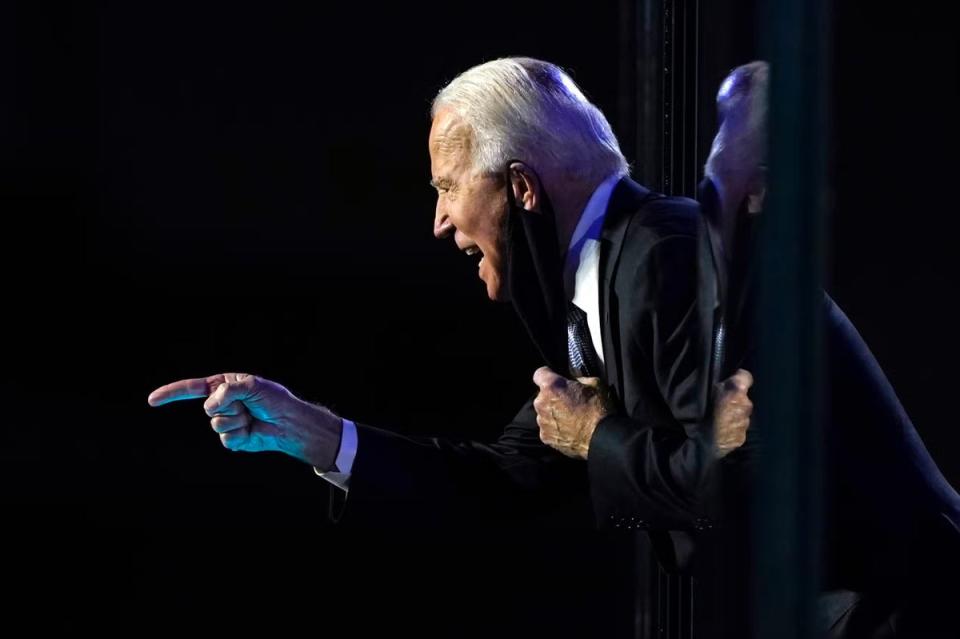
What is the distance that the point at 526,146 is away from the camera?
1.50 meters

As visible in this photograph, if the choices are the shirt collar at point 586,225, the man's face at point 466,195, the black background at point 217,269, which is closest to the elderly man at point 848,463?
the shirt collar at point 586,225

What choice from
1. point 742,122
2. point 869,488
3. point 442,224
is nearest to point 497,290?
point 442,224

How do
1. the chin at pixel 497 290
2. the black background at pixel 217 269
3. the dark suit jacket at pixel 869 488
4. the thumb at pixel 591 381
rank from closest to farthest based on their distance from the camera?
the dark suit jacket at pixel 869 488
the thumb at pixel 591 381
the chin at pixel 497 290
the black background at pixel 217 269

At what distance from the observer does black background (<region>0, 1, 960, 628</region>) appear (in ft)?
7.81

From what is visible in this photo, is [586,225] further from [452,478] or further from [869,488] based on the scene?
Answer: [869,488]

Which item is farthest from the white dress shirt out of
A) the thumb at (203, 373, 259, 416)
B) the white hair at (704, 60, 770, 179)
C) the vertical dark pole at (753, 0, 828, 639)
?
the vertical dark pole at (753, 0, 828, 639)

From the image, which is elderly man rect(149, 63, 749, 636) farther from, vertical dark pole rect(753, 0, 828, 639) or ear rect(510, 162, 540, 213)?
vertical dark pole rect(753, 0, 828, 639)

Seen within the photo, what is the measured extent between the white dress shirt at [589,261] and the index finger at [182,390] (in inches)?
14.9

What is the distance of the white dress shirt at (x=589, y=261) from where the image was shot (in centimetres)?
142

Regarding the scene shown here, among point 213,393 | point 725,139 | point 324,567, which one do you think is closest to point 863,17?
point 213,393

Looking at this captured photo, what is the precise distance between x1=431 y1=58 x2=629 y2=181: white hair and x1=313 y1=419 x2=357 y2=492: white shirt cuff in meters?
0.32

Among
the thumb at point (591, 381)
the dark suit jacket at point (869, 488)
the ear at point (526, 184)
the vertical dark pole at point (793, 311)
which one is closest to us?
the vertical dark pole at point (793, 311)

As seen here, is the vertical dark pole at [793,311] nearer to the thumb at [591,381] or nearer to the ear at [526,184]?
the thumb at [591,381]

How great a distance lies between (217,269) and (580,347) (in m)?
1.14
